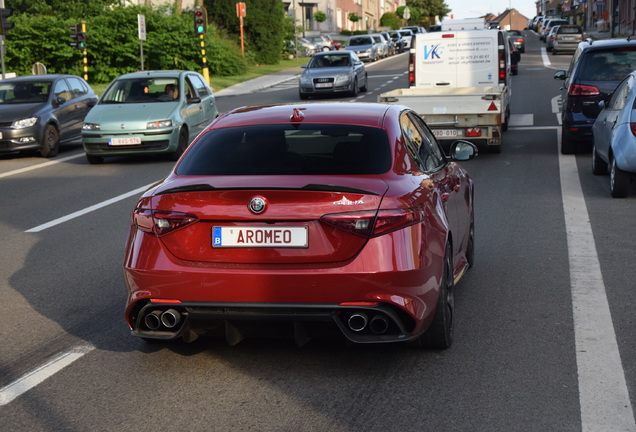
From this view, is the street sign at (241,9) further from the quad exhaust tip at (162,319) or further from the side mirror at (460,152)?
the quad exhaust tip at (162,319)

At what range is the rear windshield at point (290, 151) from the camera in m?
5.66

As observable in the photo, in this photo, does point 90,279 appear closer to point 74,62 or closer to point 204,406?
point 204,406

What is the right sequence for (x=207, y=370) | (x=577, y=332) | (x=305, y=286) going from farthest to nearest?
(x=577, y=332) → (x=207, y=370) → (x=305, y=286)

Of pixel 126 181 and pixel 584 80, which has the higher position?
pixel 584 80

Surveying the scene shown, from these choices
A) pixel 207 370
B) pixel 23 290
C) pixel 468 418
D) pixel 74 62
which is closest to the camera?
pixel 468 418

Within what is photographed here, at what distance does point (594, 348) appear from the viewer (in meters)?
5.86

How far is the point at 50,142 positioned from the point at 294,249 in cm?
1558

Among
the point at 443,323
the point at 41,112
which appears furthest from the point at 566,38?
the point at 443,323

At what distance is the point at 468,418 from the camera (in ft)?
15.6

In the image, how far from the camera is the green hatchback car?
17.4 m

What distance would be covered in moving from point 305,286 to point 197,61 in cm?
4338

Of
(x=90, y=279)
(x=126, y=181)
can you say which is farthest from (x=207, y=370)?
(x=126, y=181)

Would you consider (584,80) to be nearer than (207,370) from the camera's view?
No

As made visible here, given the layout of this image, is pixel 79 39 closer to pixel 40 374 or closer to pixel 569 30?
pixel 569 30
